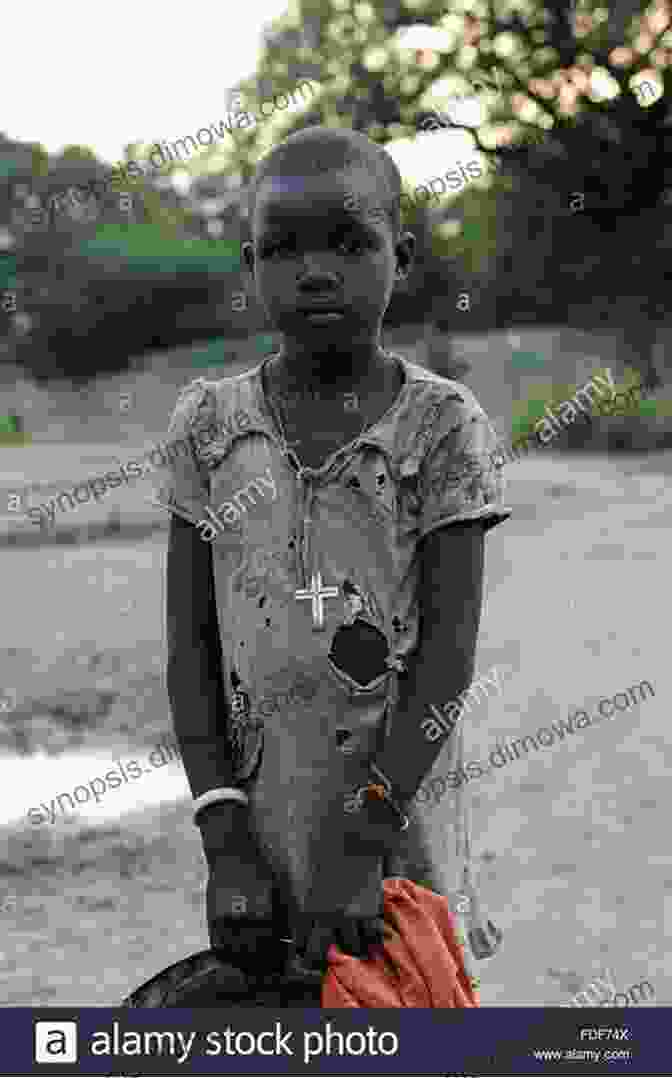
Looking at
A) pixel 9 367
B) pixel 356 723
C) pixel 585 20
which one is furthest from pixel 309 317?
pixel 9 367

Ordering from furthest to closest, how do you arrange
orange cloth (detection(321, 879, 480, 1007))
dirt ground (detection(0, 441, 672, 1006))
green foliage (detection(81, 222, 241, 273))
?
green foliage (detection(81, 222, 241, 273))
dirt ground (detection(0, 441, 672, 1006))
orange cloth (detection(321, 879, 480, 1007))

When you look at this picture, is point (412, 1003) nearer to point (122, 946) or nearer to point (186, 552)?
point (186, 552)

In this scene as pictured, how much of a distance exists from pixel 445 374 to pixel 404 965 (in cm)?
2797

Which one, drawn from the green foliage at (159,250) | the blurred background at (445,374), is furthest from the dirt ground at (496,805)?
the green foliage at (159,250)

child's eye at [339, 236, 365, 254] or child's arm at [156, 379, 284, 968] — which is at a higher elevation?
child's eye at [339, 236, 365, 254]

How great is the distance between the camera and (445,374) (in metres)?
29.3

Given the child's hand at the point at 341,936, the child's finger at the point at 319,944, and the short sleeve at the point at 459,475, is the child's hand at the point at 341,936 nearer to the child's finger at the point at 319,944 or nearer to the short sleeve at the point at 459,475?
the child's finger at the point at 319,944

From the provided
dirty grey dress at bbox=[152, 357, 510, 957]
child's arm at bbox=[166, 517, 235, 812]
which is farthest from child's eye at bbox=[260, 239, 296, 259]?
child's arm at bbox=[166, 517, 235, 812]

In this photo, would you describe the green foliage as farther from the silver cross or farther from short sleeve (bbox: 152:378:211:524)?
the silver cross

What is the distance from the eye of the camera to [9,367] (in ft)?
124

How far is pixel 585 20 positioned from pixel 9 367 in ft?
60.5

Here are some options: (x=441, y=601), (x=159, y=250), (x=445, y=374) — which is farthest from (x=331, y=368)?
(x=159, y=250)

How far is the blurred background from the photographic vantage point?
14.3 feet

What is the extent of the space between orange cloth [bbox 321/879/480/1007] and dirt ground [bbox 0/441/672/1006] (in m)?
2.00
